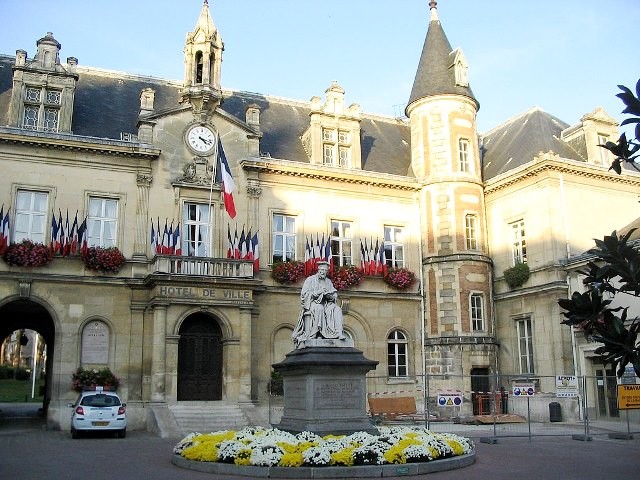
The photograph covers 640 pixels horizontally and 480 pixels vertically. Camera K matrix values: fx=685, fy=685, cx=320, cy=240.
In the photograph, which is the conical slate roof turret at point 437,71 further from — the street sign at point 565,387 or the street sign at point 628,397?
the street sign at point 628,397

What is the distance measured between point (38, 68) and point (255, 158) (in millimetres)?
8592

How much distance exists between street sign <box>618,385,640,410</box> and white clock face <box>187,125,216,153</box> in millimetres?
16763

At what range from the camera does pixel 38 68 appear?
82.3 feet

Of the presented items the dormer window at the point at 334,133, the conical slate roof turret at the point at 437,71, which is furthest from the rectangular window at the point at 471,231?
the conical slate roof turret at the point at 437,71

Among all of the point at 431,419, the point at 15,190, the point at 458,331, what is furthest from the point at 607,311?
the point at 15,190

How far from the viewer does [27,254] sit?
23.1 m

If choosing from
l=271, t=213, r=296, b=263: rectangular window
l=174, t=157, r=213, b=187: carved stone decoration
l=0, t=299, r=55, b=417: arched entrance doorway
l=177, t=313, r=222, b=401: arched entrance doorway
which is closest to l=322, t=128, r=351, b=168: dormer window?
l=271, t=213, r=296, b=263: rectangular window

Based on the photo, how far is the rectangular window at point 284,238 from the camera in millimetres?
27391

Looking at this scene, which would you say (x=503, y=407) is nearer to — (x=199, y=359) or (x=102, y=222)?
(x=199, y=359)

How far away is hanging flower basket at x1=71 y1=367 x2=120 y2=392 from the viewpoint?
22922 mm

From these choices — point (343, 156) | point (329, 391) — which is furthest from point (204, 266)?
point (329, 391)

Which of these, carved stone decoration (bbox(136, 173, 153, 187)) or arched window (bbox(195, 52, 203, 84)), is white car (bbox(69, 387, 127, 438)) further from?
arched window (bbox(195, 52, 203, 84))

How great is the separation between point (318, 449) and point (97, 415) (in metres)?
9.73

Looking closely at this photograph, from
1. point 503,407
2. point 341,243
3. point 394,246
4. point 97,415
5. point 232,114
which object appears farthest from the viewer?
point 232,114
